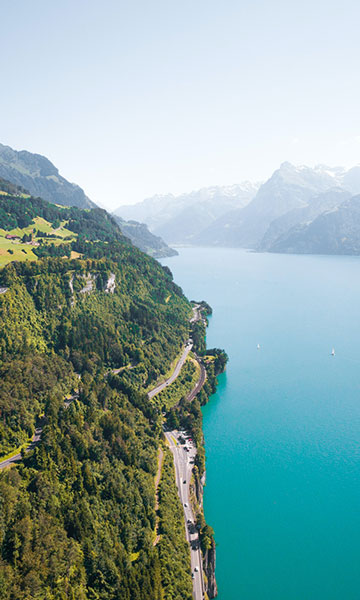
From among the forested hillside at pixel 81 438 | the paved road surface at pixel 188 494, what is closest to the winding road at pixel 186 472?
the paved road surface at pixel 188 494

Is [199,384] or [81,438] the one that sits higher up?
[81,438]

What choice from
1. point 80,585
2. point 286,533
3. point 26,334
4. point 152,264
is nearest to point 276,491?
point 286,533

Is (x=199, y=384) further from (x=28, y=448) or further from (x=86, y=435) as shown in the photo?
(x=28, y=448)

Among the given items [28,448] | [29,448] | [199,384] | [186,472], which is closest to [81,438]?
[29,448]

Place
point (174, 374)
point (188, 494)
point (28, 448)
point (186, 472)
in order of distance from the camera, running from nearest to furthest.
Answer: point (28, 448), point (188, 494), point (186, 472), point (174, 374)

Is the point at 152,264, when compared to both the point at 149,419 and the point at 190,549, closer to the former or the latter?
the point at 149,419

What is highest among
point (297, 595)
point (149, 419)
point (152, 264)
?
point (152, 264)

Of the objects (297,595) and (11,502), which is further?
(297,595)
